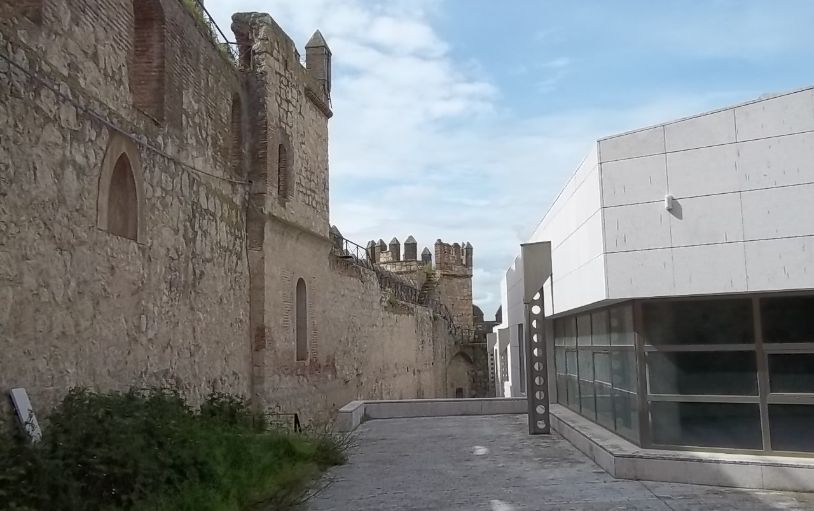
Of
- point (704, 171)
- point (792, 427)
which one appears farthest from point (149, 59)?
point (792, 427)

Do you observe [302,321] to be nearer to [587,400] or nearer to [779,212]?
[587,400]

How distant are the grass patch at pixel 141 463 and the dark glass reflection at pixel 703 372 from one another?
14.3 feet

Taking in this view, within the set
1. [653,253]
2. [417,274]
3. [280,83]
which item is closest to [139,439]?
[653,253]

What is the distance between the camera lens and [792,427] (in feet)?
27.7

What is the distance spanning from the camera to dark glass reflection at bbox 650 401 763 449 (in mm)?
8664

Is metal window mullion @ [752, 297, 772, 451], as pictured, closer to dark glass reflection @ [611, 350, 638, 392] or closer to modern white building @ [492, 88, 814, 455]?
modern white building @ [492, 88, 814, 455]

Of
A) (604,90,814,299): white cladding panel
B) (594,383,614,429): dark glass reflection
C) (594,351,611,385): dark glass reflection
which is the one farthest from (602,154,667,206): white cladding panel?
(594,383,614,429): dark glass reflection

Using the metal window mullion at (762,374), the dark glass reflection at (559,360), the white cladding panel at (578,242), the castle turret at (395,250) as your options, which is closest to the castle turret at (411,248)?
the castle turret at (395,250)

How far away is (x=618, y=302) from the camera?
9.88 meters

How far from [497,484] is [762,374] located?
3259 mm

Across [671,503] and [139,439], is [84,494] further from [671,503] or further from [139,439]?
[671,503]

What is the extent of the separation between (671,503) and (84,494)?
546 centimetres

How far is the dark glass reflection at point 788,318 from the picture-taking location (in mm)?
8422

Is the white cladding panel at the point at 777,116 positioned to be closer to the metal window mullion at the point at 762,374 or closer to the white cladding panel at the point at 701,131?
the white cladding panel at the point at 701,131
